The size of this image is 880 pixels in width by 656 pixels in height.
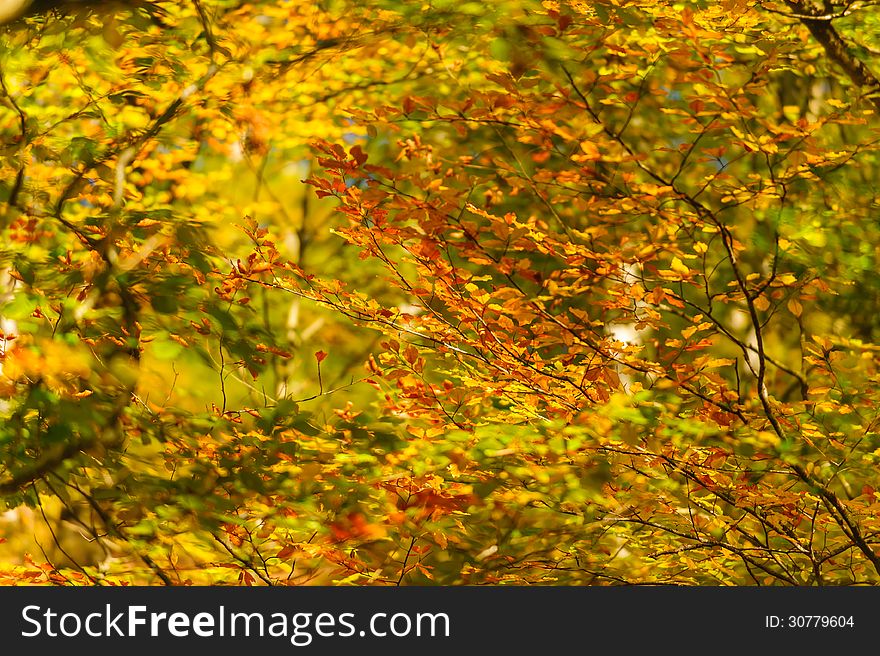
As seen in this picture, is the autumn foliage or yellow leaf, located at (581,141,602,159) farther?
the autumn foliage

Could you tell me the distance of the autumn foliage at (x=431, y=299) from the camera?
4.18m

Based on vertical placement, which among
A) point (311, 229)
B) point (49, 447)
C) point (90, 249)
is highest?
point (311, 229)

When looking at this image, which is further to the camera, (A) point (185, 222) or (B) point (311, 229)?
(B) point (311, 229)

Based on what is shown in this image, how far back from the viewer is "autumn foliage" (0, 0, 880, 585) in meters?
4.18

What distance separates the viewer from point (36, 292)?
18.0ft

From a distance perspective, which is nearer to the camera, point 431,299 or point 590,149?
point 590,149

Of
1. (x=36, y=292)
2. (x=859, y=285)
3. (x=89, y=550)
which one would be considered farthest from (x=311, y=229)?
(x=859, y=285)

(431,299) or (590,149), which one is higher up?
(590,149)

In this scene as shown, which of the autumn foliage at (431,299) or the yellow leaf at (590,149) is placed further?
the autumn foliage at (431,299)

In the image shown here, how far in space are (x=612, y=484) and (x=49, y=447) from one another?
3942 mm

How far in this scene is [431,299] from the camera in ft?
16.0

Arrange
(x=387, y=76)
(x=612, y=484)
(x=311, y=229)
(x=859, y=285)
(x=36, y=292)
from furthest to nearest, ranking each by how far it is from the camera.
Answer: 1. (x=311, y=229)
2. (x=387, y=76)
3. (x=859, y=285)
4. (x=36, y=292)
5. (x=612, y=484)

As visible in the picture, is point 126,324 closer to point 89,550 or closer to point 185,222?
point 185,222

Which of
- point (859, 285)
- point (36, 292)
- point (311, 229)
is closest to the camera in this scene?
point (36, 292)
